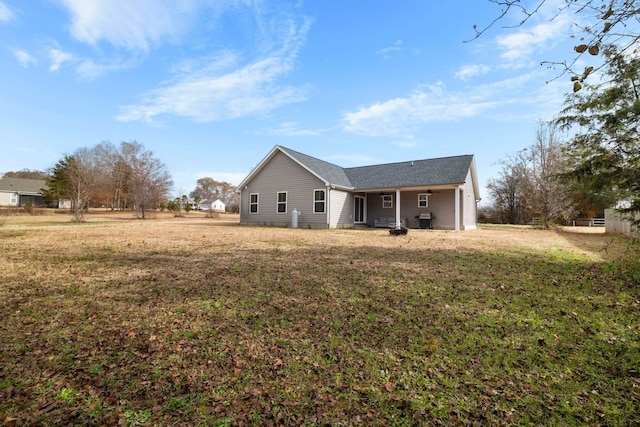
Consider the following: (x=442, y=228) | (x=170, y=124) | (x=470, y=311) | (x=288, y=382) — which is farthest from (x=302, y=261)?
(x=170, y=124)

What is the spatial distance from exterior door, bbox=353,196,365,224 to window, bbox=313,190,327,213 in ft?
11.2

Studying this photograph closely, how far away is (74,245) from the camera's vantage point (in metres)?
8.98

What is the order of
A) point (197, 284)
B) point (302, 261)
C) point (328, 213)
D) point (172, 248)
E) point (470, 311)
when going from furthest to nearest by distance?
1. point (328, 213)
2. point (172, 248)
3. point (302, 261)
4. point (197, 284)
5. point (470, 311)

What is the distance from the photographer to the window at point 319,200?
1812 centimetres

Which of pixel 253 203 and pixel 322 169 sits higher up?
pixel 322 169

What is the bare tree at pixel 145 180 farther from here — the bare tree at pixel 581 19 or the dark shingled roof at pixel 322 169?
the bare tree at pixel 581 19

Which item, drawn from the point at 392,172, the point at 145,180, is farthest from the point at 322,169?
the point at 145,180

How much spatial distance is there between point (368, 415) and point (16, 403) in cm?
266

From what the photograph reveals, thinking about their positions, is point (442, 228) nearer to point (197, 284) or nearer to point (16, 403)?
point (197, 284)

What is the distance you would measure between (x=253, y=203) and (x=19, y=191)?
181 ft

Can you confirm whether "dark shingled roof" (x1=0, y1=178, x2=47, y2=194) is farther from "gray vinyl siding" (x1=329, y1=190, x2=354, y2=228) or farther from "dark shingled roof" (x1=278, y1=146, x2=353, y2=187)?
"gray vinyl siding" (x1=329, y1=190, x2=354, y2=228)

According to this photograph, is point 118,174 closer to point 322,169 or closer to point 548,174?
point 322,169

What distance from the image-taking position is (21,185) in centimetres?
4959

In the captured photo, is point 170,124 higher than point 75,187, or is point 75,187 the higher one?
point 170,124
